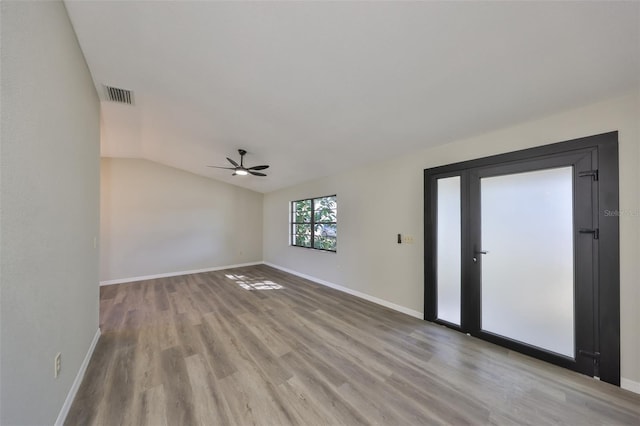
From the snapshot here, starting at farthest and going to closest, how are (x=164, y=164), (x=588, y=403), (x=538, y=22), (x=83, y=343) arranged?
(x=164, y=164) < (x=83, y=343) < (x=588, y=403) < (x=538, y=22)

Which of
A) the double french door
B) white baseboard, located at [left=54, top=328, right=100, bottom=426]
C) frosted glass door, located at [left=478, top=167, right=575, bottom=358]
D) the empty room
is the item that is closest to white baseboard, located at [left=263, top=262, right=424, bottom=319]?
the empty room

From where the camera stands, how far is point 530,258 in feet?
7.89

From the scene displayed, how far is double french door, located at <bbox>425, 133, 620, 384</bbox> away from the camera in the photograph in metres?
1.99

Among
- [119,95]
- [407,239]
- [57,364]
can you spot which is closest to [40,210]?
[57,364]

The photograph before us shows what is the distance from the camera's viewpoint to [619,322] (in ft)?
6.24

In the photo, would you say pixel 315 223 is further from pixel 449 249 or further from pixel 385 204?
pixel 449 249

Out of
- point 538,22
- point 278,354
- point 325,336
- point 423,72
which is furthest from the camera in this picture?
point 325,336

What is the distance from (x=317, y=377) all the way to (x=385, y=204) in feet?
8.80

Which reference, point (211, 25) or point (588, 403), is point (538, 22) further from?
point (588, 403)

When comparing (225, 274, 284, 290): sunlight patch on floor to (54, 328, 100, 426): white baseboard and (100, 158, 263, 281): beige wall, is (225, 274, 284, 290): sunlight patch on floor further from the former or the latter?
(54, 328, 100, 426): white baseboard

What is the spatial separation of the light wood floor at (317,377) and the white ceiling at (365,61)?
253cm

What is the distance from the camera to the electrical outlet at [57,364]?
146 centimetres

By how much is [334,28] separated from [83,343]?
11.4 feet

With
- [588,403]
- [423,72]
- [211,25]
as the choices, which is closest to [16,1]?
[211,25]
